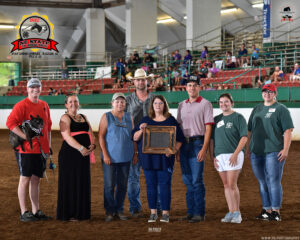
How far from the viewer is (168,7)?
37.4 m

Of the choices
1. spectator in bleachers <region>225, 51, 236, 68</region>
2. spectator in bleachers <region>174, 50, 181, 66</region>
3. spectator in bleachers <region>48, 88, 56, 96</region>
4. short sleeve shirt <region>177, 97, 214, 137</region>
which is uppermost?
spectator in bleachers <region>174, 50, 181, 66</region>

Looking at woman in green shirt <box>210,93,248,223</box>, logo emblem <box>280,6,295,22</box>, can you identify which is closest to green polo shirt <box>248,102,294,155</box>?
woman in green shirt <box>210,93,248,223</box>

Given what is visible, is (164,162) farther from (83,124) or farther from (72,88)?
(72,88)

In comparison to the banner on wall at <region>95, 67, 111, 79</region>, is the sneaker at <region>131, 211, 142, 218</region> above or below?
below

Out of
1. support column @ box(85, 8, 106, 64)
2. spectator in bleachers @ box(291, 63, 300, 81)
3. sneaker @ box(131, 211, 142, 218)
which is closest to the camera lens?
sneaker @ box(131, 211, 142, 218)

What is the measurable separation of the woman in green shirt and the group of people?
0.5 inches

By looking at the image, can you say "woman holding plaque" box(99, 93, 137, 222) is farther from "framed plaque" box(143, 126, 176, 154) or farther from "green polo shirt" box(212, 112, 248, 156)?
"green polo shirt" box(212, 112, 248, 156)

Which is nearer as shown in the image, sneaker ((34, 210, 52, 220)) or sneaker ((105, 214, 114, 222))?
sneaker ((105, 214, 114, 222))

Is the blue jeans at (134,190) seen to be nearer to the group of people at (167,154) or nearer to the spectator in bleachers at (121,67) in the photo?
the group of people at (167,154)

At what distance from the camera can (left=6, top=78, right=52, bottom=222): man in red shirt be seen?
261 inches

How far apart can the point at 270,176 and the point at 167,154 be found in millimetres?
1359

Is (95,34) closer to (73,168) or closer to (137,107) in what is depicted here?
(137,107)

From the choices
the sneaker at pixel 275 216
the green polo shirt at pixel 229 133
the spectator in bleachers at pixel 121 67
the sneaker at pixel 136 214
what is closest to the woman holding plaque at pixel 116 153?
the sneaker at pixel 136 214

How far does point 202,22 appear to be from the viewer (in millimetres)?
31281
